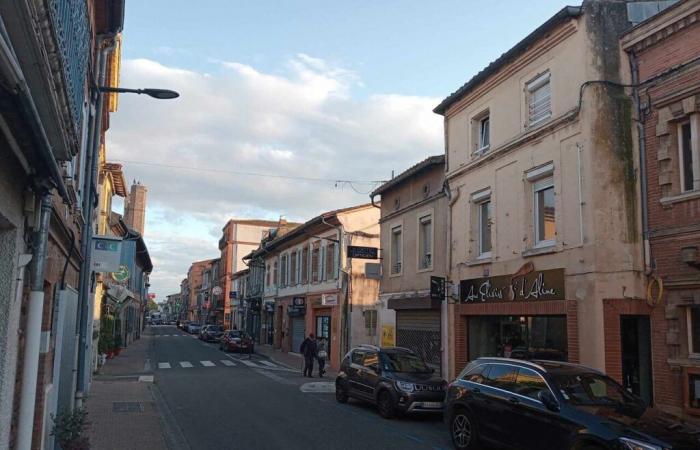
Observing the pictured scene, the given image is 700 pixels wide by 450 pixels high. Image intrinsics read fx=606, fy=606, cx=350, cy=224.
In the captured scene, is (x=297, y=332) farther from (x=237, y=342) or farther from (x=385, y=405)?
(x=385, y=405)

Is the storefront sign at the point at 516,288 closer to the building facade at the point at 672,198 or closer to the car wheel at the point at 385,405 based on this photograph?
the building facade at the point at 672,198

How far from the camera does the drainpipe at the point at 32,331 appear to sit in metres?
5.45

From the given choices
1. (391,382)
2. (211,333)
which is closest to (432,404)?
(391,382)

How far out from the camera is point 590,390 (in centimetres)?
885

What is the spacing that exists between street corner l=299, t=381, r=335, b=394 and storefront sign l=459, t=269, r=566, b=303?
219 inches

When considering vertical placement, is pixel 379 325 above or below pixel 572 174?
below

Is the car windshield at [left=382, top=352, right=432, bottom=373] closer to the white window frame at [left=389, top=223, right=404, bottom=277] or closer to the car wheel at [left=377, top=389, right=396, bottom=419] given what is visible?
the car wheel at [left=377, top=389, right=396, bottom=419]

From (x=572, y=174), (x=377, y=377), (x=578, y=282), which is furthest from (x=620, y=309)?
(x=377, y=377)

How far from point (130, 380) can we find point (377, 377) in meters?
11.3

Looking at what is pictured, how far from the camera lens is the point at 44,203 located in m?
5.52

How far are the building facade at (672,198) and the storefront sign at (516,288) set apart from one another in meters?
1.64

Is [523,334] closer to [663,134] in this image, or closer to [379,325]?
[663,134]

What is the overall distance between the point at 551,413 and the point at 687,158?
6.10m

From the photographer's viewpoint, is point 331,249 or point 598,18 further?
point 331,249
